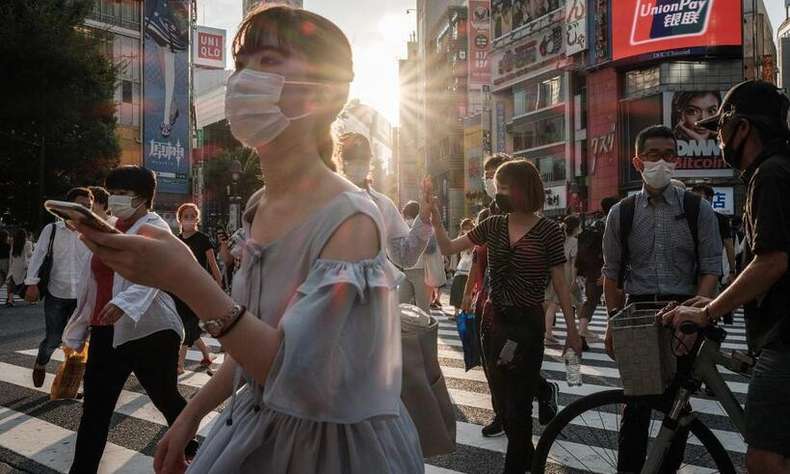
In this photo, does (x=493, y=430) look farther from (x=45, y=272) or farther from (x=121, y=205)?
(x=45, y=272)

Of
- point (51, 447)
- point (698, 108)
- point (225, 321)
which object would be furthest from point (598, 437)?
point (698, 108)

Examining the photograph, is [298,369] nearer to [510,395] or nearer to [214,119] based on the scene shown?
[510,395]

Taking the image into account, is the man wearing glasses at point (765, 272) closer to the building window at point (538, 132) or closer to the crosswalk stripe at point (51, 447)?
the crosswalk stripe at point (51, 447)

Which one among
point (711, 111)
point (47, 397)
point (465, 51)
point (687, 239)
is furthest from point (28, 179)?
point (465, 51)

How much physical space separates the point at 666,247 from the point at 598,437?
1.15 m

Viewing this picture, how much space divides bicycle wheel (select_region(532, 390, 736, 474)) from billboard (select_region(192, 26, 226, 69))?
278ft

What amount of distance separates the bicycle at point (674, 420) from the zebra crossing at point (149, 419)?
70mm

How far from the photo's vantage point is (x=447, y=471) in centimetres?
443

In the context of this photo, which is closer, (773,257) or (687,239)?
(773,257)

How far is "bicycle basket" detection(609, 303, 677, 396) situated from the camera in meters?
2.86

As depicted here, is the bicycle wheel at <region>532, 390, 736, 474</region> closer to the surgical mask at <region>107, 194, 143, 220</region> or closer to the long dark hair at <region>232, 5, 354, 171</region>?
the long dark hair at <region>232, 5, 354, 171</region>

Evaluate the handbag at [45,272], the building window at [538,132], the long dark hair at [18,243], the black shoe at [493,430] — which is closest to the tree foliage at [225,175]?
the building window at [538,132]

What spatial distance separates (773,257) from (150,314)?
3.10 meters

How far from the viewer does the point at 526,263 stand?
4.05 m
